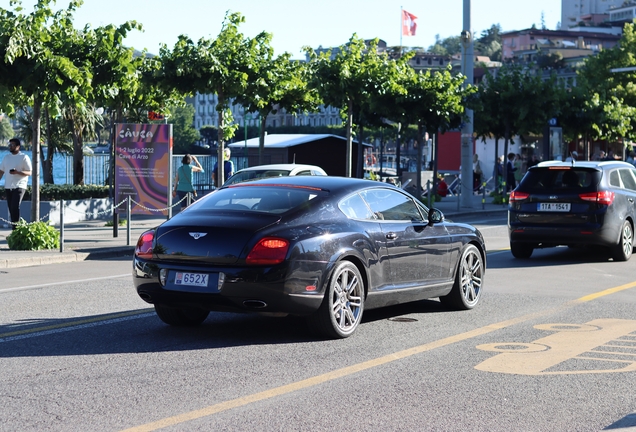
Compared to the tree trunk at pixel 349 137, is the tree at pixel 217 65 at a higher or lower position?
higher

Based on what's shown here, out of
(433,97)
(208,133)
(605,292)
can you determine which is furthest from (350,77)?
(208,133)

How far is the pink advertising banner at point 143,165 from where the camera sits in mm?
19703

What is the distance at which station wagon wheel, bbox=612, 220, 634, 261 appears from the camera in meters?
16.4

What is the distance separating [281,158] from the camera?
33938 millimetres

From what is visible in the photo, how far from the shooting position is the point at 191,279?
8312 mm

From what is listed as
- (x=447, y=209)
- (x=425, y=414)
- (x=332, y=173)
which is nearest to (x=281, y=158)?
(x=332, y=173)

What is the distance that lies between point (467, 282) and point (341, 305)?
2391 millimetres

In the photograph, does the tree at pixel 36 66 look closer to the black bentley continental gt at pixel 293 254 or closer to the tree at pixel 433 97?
the black bentley continental gt at pixel 293 254

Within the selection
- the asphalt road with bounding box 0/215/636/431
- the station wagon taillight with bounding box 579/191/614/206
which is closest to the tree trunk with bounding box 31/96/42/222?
the asphalt road with bounding box 0/215/636/431

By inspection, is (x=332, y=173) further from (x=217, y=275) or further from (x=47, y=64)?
(x=217, y=275)

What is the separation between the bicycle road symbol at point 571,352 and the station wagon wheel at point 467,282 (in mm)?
1146

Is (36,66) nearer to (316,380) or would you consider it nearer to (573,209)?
(573,209)

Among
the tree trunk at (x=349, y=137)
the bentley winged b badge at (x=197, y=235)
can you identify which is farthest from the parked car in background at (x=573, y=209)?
the tree trunk at (x=349, y=137)

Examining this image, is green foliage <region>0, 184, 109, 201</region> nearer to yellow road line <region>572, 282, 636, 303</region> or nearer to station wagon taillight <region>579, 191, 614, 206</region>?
station wagon taillight <region>579, 191, 614, 206</region>
